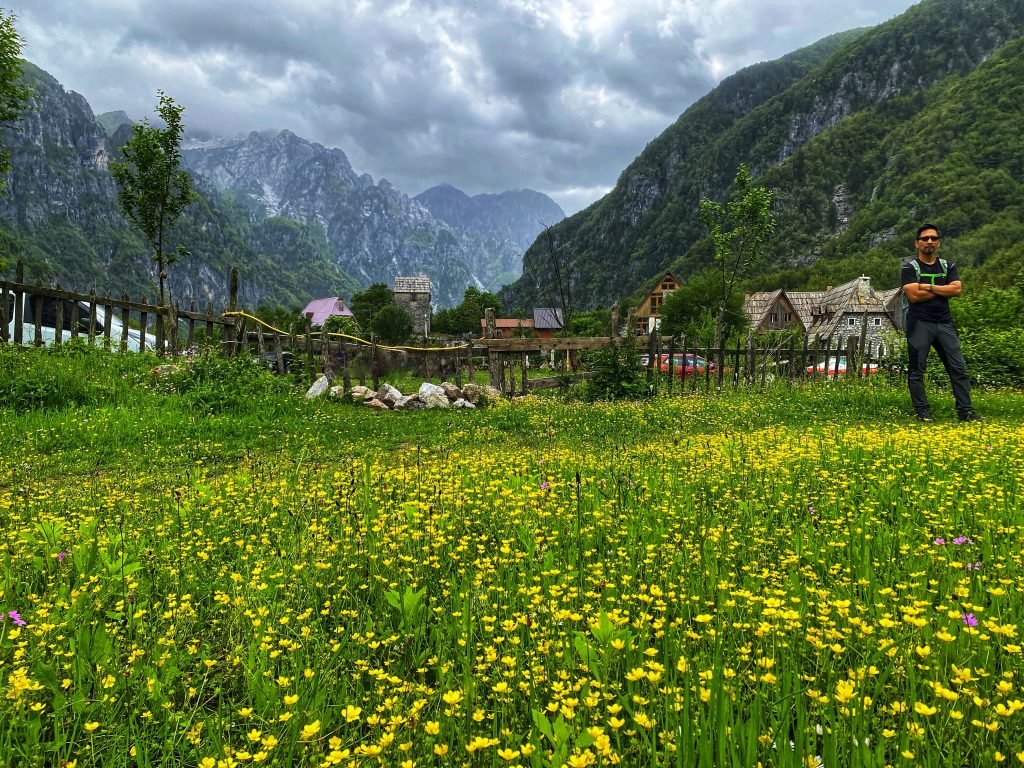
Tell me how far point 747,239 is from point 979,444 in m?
23.6

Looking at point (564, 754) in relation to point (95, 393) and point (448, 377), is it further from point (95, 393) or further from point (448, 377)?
point (448, 377)

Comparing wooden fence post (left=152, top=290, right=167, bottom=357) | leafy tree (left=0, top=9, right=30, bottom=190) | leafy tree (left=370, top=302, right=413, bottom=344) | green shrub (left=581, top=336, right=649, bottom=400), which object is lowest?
green shrub (left=581, top=336, right=649, bottom=400)

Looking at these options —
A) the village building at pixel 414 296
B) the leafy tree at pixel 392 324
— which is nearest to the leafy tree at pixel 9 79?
the leafy tree at pixel 392 324

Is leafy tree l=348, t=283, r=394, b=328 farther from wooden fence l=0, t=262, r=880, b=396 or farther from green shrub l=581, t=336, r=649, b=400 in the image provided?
green shrub l=581, t=336, r=649, b=400

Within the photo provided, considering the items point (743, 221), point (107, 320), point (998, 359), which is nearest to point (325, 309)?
point (743, 221)

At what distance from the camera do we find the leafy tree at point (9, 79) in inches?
691

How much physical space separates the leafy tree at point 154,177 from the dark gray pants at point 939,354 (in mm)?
23486

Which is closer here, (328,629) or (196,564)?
(328,629)

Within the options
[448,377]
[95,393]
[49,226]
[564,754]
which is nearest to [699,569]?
[564,754]

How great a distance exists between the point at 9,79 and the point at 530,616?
25.7m

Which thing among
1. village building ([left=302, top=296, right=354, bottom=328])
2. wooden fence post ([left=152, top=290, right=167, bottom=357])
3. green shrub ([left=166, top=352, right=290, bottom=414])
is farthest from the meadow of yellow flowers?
village building ([left=302, top=296, right=354, bottom=328])

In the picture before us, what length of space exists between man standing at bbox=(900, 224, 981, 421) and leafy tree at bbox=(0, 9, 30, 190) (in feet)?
82.6

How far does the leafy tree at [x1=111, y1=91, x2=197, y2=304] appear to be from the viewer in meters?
21.3

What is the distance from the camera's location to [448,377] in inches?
614
